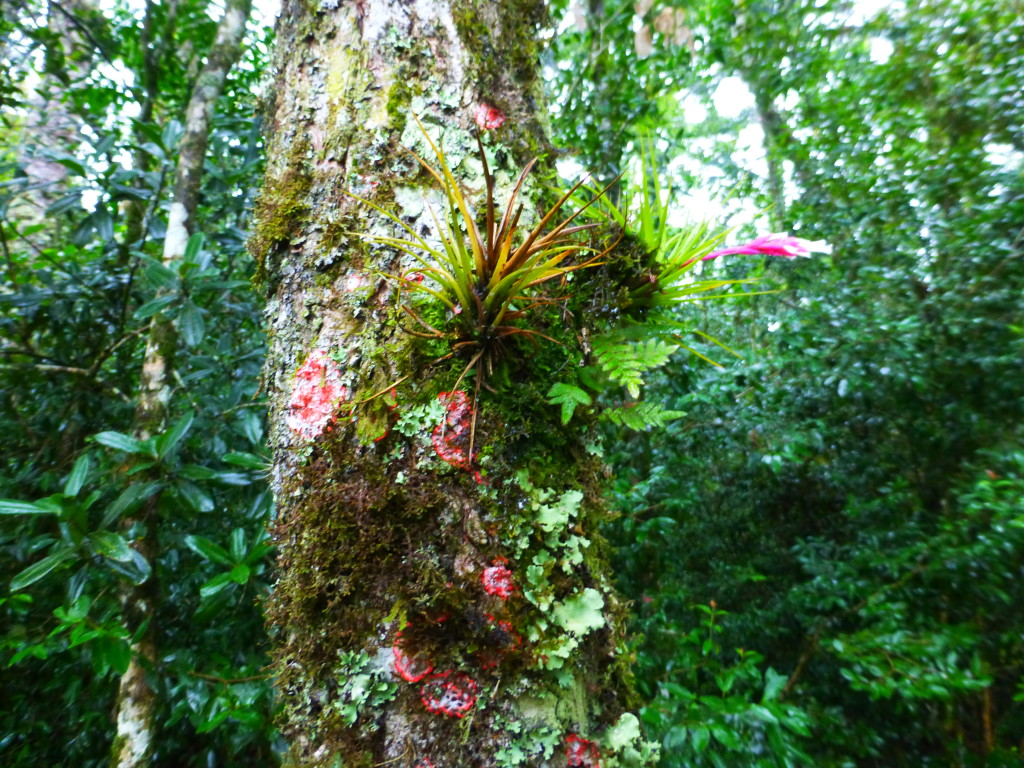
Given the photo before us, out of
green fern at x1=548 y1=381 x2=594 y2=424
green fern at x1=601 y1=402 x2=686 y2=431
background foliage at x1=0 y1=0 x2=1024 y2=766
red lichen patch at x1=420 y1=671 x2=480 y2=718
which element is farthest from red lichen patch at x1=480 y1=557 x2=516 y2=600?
background foliage at x1=0 y1=0 x2=1024 y2=766

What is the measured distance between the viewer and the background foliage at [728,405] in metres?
2.10

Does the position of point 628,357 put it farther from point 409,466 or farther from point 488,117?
point 488,117

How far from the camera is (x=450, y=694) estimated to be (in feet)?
2.40

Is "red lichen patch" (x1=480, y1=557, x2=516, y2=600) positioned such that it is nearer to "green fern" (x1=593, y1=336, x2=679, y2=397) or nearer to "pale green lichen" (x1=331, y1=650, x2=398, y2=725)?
"pale green lichen" (x1=331, y1=650, x2=398, y2=725)

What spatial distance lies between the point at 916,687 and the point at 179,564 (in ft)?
10.6

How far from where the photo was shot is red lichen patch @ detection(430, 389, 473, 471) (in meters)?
0.83

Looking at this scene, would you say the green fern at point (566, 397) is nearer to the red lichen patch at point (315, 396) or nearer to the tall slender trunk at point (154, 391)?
the red lichen patch at point (315, 396)

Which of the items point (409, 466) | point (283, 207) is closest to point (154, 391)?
point (283, 207)

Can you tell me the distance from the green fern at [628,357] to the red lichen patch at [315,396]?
17.0 inches

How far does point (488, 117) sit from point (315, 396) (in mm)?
628

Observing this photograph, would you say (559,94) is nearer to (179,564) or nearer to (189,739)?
(179,564)

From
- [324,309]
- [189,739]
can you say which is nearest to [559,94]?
[324,309]

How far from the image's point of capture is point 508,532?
2.65 feet

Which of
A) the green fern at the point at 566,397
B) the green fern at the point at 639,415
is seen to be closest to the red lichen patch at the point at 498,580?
the green fern at the point at 566,397
